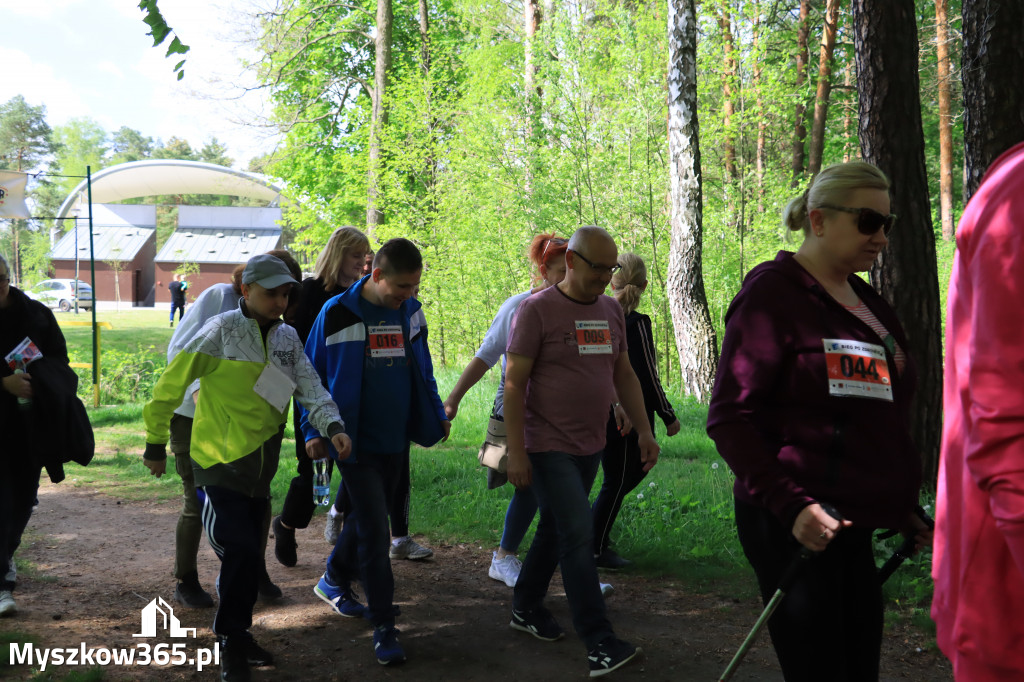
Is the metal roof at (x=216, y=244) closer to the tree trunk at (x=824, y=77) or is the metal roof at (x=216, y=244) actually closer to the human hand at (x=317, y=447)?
the tree trunk at (x=824, y=77)

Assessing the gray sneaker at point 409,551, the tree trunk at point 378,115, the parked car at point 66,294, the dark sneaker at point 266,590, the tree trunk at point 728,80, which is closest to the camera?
the dark sneaker at point 266,590

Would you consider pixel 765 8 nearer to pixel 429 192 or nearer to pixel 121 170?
pixel 429 192

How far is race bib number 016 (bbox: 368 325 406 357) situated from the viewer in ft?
14.6

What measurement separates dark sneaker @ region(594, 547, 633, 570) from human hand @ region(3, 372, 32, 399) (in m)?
3.50

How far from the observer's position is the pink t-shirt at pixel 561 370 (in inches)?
160

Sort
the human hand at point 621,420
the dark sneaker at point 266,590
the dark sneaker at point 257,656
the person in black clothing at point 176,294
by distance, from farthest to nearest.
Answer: the person in black clothing at point 176,294 → the human hand at point 621,420 → the dark sneaker at point 266,590 → the dark sneaker at point 257,656

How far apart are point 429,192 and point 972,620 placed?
16.7 m

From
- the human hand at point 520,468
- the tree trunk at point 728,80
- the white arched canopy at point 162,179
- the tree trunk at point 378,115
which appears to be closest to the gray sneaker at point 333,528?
the human hand at point 520,468

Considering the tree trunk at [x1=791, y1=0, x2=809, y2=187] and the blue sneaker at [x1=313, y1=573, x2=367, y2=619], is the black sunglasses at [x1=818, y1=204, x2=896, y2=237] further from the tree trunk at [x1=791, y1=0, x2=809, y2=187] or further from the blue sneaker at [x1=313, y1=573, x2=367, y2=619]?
the tree trunk at [x1=791, y1=0, x2=809, y2=187]

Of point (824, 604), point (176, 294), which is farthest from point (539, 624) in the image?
point (176, 294)

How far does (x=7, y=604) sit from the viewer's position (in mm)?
4871

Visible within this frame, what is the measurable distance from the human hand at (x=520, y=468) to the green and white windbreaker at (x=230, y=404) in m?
0.81

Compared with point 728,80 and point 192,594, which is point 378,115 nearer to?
point 728,80

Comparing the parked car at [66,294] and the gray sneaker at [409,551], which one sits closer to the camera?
the gray sneaker at [409,551]
